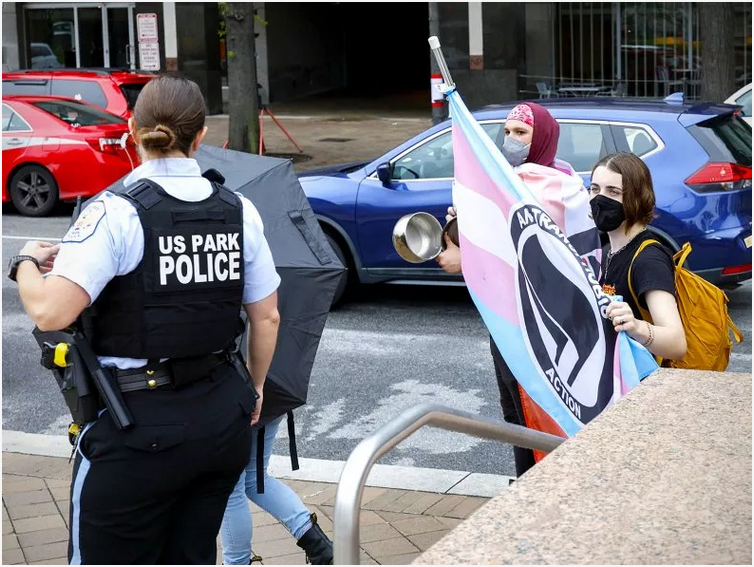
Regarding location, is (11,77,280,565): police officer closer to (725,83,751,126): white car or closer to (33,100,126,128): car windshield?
(725,83,751,126): white car

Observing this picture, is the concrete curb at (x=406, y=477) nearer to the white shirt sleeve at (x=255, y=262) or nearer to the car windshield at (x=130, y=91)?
the white shirt sleeve at (x=255, y=262)

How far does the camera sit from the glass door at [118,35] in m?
29.1

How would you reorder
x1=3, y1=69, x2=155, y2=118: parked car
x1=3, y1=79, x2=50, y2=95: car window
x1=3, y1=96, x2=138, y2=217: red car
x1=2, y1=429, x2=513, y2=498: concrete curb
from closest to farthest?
x1=2, y1=429, x2=513, y2=498: concrete curb
x1=3, y1=96, x2=138, y2=217: red car
x1=3, y1=69, x2=155, y2=118: parked car
x1=3, y1=79, x2=50, y2=95: car window

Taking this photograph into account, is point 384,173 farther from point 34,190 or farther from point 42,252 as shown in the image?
point 34,190

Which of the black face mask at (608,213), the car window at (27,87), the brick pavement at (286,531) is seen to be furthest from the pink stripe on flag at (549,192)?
the car window at (27,87)

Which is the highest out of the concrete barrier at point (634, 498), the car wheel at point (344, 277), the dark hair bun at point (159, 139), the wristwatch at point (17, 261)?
the dark hair bun at point (159, 139)

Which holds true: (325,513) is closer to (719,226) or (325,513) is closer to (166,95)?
(166,95)

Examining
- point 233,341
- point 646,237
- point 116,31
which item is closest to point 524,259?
point 646,237

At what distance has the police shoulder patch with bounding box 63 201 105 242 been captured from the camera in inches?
120

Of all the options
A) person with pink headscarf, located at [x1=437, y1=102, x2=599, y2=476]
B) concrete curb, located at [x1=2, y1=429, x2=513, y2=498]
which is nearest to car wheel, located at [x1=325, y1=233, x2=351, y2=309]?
concrete curb, located at [x1=2, y1=429, x2=513, y2=498]

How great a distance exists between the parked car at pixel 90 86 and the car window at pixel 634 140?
8.91 meters

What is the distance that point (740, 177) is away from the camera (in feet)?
29.8

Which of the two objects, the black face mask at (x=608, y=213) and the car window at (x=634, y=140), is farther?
the car window at (x=634, y=140)

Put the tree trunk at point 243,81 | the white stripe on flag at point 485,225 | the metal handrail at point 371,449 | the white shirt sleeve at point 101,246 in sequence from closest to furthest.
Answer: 1. the metal handrail at point 371,449
2. the white shirt sleeve at point 101,246
3. the white stripe on flag at point 485,225
4. the tree trunk at point 243,81
